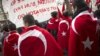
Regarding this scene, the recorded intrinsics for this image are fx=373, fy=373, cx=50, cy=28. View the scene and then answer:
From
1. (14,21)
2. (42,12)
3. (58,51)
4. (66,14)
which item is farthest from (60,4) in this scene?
(58,51)

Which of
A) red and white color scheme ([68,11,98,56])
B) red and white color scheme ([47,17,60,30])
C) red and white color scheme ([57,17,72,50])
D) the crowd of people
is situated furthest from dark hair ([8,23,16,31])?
red and white color scheme ([47,17,60,30])

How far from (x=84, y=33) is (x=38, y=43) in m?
0.84

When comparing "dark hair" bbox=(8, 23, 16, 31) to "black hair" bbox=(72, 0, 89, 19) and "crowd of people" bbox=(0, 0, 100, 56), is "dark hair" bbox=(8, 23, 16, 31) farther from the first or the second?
"black hair" bbox=(72, 0, 89, 19)

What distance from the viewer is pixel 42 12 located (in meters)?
11.0

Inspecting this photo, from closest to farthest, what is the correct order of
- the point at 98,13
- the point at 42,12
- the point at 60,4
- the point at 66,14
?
the point at 98,13 → the point at 42,12 → the point at 66,14 → the point at 60,4

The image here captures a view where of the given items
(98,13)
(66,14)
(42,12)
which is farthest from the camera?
(66,14)

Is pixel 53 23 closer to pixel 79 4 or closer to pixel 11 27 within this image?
pixel 11 27

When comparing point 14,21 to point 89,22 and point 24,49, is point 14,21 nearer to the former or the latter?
point 24,49

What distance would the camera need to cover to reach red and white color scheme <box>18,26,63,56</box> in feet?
21.6

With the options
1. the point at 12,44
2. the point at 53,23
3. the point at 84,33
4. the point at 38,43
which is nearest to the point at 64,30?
the point at 53,23

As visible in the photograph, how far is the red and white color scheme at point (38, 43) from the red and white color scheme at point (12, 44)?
1.85 meters

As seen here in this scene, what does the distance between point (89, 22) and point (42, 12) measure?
15.2 ft

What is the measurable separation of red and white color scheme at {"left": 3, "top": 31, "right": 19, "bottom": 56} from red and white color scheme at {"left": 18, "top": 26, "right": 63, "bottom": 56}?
185 centimetres

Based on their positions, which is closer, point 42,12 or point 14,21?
point 14,21
